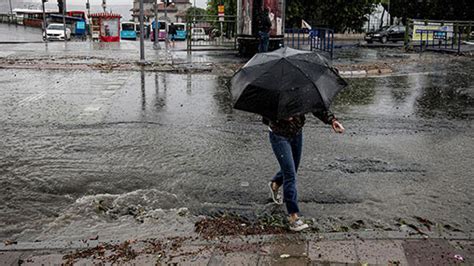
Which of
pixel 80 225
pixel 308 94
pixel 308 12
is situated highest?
pixel 308 12

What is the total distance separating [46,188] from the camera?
6.23 metres

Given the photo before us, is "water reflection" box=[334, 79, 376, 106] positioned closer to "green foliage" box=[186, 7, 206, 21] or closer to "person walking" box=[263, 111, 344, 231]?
"person walking" box=[263, 111, 344, 231]

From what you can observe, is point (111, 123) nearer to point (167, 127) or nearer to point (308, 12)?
point (167, 127)

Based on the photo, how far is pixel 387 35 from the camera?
129 feet

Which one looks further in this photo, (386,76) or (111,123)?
(386,76)

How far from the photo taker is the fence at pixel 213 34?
25.0 m

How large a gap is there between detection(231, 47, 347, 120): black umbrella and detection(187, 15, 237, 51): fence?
19.6 m

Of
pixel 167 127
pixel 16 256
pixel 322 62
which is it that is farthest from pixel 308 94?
pixel 167 127

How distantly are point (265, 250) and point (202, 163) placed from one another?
9.28 feet

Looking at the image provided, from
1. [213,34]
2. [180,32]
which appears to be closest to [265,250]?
[213,34]

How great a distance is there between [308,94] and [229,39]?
2165 centimetres

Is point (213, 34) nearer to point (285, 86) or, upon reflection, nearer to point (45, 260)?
point (285, 86)

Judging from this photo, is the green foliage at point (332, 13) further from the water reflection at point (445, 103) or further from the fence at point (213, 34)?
the water reflection at point (445, 103)

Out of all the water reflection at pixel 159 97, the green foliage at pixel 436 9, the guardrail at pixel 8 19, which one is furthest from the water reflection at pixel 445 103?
the guardrail at pixel 8 19
